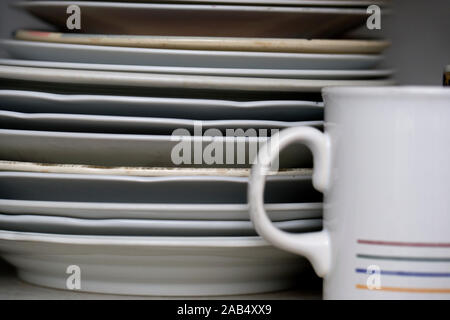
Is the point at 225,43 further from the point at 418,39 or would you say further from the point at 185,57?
the point at 418,39

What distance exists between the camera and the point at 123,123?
0.62m

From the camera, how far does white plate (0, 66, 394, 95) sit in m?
0.62

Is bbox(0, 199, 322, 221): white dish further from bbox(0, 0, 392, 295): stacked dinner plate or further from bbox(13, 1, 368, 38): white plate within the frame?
bbox(13, 1, 368, 38): white plate

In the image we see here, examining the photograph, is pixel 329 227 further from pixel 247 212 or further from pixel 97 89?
pixel 97 89

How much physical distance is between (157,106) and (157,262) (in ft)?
0.42

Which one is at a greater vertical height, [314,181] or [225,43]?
[225,43]

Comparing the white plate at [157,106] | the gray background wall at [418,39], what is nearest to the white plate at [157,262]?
the white plate at [157,106]

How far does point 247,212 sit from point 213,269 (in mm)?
63

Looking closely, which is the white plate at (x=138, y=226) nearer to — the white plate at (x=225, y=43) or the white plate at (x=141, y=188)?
the white plate at (x=141, y=188)

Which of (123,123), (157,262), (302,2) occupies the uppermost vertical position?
(302,2)

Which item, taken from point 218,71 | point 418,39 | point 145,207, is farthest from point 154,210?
point 418,39

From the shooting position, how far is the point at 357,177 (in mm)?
550

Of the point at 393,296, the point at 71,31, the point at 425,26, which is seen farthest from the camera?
the point at 425,26
